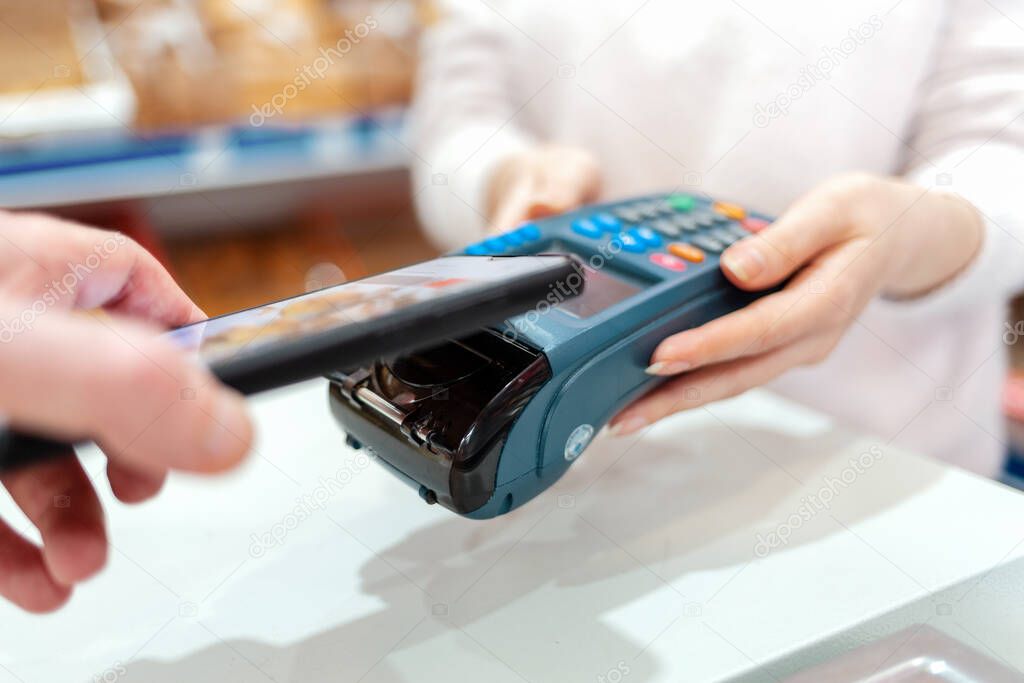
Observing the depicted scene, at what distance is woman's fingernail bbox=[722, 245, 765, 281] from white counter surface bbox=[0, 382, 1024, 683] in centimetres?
10

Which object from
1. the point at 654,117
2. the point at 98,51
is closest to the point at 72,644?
the point at 654,117

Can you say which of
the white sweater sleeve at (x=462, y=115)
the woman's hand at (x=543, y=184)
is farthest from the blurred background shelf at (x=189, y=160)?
the woman's hand at (x=543, y=184)

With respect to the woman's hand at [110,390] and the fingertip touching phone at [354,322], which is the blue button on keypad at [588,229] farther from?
the woman's hand at [110,390]

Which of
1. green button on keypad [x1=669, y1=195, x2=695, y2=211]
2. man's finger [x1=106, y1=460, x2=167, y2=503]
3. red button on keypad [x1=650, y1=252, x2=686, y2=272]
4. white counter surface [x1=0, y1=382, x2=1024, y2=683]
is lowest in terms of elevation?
white counter surface [x1=0, y1=382, x2=1024, y2=683]

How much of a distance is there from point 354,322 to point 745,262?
0.22 meters

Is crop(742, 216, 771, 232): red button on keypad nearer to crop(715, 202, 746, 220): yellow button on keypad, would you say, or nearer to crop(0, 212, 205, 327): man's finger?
Answer: crop(715, 202, 746, 220): yellow button on keypad

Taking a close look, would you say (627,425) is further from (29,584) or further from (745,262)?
(29,584)

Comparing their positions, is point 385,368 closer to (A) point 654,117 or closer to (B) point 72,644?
(B) point 72,644

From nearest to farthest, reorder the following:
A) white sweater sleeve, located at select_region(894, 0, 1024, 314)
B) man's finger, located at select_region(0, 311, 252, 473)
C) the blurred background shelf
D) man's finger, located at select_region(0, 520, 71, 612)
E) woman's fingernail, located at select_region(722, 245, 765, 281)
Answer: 1. man's finger, located at select_region(0, 311, 252, 473)
2. man's finger, located at select_region(0, 520, 71, 612)
3. woman's fingernail, located at select_region(722, 245, 765, 281)
4. white sweater sleeve, located at select_region(894, 0, 1024, 314)
5. the blurred background shelf

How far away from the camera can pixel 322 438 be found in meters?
0.45

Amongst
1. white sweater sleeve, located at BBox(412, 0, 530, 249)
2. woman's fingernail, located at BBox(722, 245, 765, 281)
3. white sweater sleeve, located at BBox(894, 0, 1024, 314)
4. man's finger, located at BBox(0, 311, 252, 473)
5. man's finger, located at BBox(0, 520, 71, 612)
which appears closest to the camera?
man's finger, located at BBox(0, 311, 252, 473)

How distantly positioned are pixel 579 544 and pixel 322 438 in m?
0.16

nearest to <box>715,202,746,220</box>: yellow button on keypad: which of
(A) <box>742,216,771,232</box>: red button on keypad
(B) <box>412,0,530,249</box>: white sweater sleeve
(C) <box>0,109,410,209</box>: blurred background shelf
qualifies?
(A) <box>742,216,771,232</box>: red button on keypad

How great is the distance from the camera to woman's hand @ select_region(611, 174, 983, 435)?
0.37m
